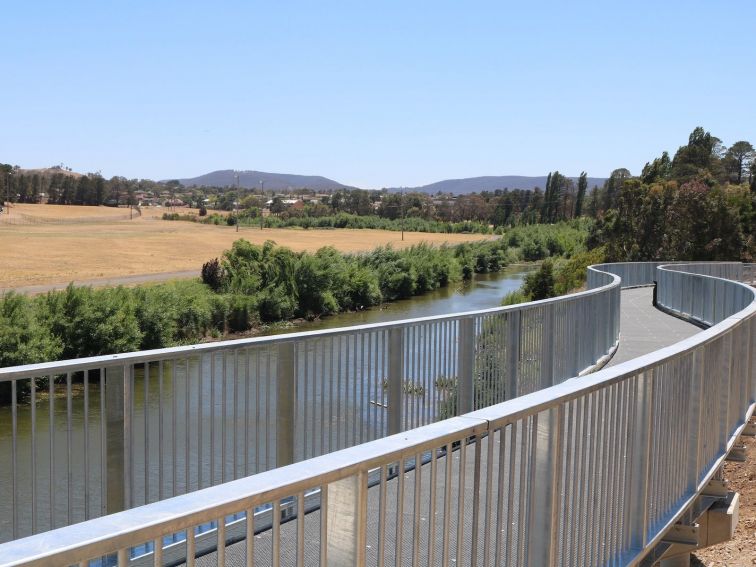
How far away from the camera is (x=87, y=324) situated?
31234 millimetres

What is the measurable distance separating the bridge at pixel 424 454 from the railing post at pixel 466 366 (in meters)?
0.02

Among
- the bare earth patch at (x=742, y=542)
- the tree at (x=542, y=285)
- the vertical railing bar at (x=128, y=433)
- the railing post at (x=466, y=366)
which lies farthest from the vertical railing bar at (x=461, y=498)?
the tree at (x=542, y=285)

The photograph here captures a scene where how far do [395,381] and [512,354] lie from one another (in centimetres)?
240

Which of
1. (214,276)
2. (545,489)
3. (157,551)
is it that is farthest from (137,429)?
(214,276)

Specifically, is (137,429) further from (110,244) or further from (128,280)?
(110,244)

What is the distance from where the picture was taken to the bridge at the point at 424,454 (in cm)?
269

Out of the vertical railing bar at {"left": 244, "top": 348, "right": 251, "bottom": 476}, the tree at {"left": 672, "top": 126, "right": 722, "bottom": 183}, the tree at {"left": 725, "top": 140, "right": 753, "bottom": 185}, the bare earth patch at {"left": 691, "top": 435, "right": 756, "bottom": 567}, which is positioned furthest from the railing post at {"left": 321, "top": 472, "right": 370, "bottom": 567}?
the tree at {"left": 725, "top": 140, "right": 753, "bottom": 185}

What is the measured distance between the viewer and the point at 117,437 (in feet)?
17.7

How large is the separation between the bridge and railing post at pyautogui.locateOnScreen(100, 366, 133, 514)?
0.01 m

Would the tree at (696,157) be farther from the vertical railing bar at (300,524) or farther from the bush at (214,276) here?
the vertical railing bar at (300,524)

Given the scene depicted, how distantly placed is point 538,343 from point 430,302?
1728 inches

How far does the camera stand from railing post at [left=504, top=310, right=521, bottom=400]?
9.67 metres

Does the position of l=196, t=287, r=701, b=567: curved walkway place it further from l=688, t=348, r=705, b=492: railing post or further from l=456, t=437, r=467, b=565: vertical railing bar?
l=688, t=348, r=705, b=492: railing post

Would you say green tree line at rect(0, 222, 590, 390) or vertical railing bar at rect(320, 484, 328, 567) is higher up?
vertical railing bar at rect(320, 484, 328, 567)
